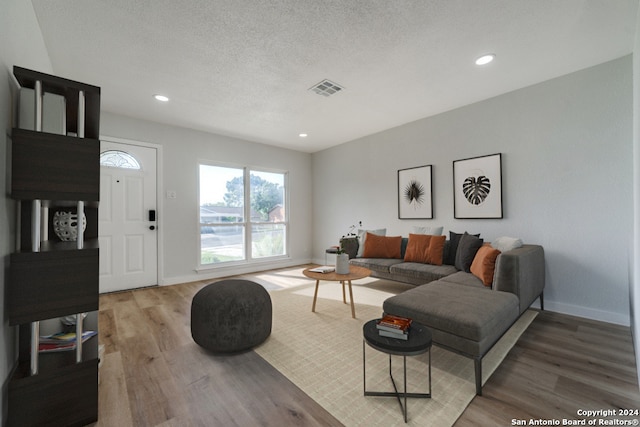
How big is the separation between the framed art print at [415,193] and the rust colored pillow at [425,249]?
1.95ft

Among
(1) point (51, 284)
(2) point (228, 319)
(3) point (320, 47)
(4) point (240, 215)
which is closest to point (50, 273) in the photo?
(1) point (51, 284)

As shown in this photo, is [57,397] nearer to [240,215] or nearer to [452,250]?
[452,250]

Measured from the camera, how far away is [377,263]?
3719mm

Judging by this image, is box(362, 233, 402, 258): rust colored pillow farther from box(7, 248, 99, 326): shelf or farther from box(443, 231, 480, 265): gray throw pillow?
box(7, 248, 99, 326): shelf

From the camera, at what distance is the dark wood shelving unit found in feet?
4.07

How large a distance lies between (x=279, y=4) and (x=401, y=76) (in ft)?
5.02

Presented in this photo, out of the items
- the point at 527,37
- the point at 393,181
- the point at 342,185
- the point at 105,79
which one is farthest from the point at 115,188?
the point at 527,37

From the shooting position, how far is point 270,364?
1.99 meters

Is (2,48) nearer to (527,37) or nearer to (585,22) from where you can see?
(527,37)

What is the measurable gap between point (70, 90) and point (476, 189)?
4.05 m

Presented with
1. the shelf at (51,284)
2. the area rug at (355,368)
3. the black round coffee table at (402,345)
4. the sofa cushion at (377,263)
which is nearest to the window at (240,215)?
the sofa cushion at (377,263)

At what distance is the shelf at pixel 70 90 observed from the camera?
131 cm

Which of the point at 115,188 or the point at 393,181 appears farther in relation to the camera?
the point at 393,181

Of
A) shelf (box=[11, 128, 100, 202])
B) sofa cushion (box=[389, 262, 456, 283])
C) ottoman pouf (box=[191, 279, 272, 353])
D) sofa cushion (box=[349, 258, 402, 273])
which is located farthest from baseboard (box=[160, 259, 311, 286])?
shelf (box=[11, 128, 100, 202])
